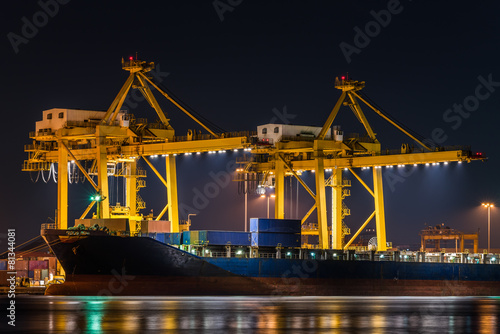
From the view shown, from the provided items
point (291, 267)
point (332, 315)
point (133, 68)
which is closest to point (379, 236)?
point (291, 267)

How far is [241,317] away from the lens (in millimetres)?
33594

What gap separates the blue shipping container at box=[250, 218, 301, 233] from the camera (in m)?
53.9

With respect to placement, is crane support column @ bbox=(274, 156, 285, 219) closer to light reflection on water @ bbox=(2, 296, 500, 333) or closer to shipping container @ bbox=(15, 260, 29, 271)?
Answer: light reflection on water @ bbox=(2, 296, 500, 333)

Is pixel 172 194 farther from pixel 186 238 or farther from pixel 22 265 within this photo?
pixel 22 265

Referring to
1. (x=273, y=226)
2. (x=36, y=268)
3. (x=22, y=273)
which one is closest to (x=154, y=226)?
(x=273, y=226)

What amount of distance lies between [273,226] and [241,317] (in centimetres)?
2095

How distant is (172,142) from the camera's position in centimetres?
5922

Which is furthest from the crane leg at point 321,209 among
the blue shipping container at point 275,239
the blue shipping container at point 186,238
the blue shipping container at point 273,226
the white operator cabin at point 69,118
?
→ the white operator cabin at point 69,118

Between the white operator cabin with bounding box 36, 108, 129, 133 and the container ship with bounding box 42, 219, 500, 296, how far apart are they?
11.7 metres

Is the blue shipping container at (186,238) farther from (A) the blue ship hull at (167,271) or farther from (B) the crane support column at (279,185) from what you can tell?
(B) the crane support column at (279,185)

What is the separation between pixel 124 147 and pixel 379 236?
2161 centimetres

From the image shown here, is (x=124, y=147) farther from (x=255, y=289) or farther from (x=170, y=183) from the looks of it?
(x=255, y=289)

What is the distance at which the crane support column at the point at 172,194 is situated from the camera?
62188 millimetres

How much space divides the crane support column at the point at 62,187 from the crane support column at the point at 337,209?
2171 cm
